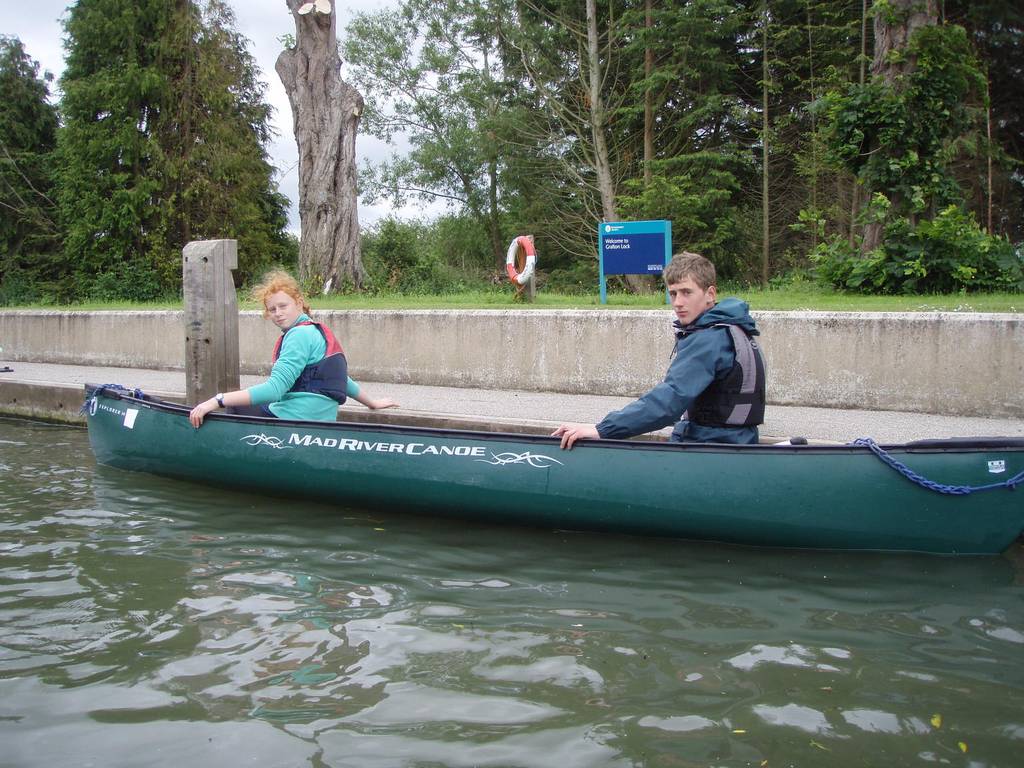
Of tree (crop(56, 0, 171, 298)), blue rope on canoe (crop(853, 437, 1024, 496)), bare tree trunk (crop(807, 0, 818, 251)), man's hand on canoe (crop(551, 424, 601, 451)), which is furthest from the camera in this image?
tree (crop(56, 0, 171, 298))

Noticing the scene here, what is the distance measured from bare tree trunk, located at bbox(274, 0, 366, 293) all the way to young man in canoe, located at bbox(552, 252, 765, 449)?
31.7 feet

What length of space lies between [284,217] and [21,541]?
25434mm

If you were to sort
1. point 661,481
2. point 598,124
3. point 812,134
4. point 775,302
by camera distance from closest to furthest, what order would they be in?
point 661,481, point 775,302, point 812,134, point 598,124

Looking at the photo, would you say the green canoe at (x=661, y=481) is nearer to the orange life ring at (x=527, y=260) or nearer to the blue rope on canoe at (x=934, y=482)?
the blue rope on canoe at (x=934, y=482)

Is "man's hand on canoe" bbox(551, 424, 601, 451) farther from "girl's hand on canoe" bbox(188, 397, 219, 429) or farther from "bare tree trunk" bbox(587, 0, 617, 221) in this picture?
"bare tree trunk" bbox(587, 0, 617, 221)

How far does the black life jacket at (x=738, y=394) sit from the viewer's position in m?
5.13

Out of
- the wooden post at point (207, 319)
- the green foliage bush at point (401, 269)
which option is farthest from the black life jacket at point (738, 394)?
the green foliage bush at point (401, 269)

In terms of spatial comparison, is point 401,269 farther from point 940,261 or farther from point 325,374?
point 325,374

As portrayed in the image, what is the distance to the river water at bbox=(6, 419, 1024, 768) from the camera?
329cm

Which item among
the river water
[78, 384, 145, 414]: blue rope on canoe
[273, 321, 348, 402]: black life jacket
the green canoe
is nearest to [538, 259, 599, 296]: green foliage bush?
[78, 384, 145, 414]: blue rope on canoe

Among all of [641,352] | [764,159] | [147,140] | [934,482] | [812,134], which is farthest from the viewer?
[764,159]

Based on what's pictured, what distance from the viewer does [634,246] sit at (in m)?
11.0

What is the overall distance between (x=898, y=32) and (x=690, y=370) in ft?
27.4

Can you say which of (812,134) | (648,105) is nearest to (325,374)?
(812,134)
